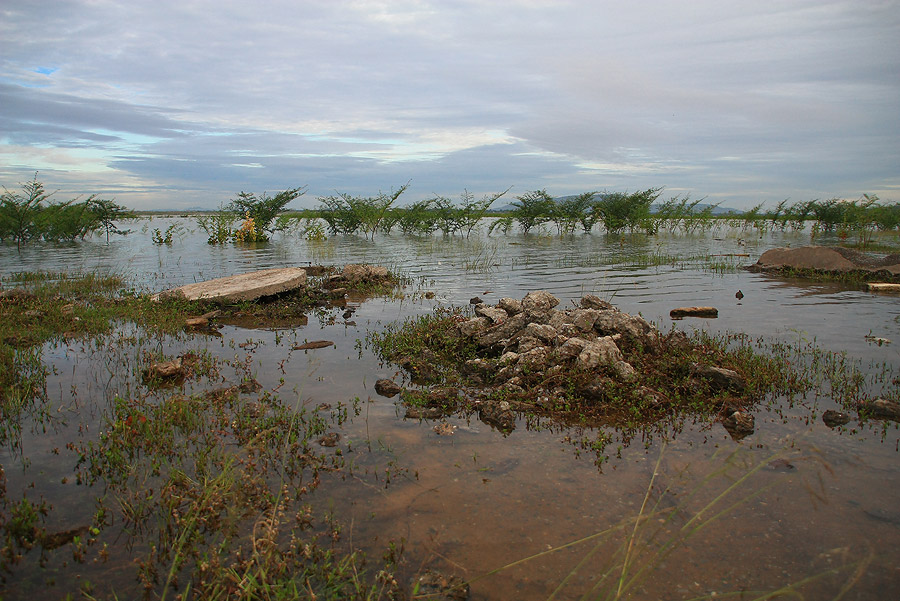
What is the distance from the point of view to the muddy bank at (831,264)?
1301 cm

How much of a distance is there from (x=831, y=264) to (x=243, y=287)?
14.2 meters

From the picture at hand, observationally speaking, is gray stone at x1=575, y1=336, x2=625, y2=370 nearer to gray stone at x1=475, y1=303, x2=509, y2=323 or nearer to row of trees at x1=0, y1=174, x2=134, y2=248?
gray stone at x1=475, y1=303, x2=509, y2=323

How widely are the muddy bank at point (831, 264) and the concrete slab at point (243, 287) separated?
12.6 meters

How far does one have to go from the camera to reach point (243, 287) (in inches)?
406

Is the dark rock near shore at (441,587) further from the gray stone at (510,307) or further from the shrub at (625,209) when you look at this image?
the shrub at (625,209)

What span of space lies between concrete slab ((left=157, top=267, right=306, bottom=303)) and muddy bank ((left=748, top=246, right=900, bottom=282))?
1262cm

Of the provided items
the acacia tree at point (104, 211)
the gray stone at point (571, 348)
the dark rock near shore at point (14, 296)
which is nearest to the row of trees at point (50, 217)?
the acacia tree at point (104, 211)

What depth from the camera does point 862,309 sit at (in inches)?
386

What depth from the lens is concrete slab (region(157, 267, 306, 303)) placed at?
9.93m

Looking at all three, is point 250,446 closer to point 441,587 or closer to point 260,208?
point 441,587

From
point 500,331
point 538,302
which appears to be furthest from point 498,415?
point 538,302

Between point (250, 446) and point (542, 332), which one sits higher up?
point (542, 332)

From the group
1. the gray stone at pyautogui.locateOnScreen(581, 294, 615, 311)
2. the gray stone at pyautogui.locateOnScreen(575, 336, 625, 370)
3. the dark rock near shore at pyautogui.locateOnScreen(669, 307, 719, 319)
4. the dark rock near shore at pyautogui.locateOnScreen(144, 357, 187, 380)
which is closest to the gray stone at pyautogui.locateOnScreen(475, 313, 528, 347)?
the gray stone at pyautogui.locateOnScreen(575, 336, 625, 370)

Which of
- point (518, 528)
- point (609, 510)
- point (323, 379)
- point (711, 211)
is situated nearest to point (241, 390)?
point (323, 379)
